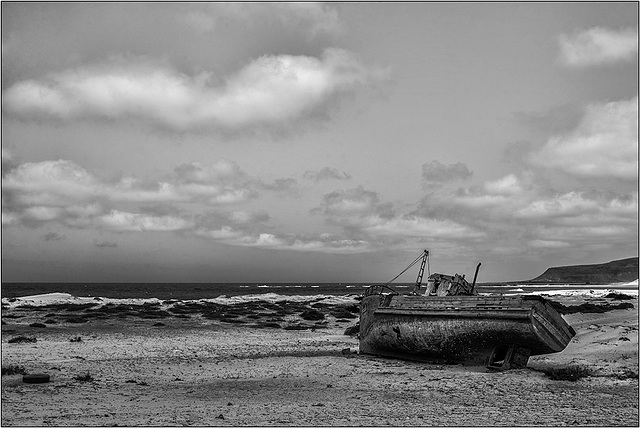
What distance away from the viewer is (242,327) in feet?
113

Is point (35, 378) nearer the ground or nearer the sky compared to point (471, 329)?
nearer the ground

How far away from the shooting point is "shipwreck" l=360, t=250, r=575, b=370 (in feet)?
53.5

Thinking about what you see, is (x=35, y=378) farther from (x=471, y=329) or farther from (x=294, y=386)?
(x=471, y=329)

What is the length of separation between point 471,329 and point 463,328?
0.26 metres

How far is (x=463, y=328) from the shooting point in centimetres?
1719

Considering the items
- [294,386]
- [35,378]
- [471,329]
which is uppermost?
[471,329]

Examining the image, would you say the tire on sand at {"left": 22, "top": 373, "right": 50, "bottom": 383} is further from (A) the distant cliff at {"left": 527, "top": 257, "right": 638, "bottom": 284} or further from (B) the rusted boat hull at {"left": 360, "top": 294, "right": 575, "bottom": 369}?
(A) the distant cliff at {"left": 527, "top": 257, "right": 638, "bottom": 284}

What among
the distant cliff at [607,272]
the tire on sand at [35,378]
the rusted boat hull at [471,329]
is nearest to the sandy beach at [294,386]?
the tire on sand at [35,378]

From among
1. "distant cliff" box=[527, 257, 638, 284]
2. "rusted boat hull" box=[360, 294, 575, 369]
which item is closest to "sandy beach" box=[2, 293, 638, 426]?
"rusted boat hull" box=[360, 294, 575, 369]

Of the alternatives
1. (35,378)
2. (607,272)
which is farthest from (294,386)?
(607,272)

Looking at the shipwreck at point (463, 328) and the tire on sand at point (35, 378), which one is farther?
the shipwreck at point (463, 328)

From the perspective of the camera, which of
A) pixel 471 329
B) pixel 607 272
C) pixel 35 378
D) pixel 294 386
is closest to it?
pixel 35 378

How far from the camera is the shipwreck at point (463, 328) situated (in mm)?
16312

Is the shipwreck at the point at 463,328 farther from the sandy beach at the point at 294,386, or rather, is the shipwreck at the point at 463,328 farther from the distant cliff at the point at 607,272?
the distant cliff at the point at 607,272
